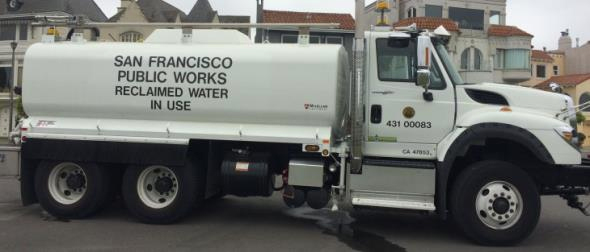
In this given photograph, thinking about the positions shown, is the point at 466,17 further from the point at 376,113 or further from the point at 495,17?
the point at 376,113

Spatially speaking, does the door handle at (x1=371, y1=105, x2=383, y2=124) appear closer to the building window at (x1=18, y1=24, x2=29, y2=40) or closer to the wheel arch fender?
the wheel arch fender

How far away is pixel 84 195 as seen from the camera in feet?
25.7

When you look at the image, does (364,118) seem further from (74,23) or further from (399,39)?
(74,23)

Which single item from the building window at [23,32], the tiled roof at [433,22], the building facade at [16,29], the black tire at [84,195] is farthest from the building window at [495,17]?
the black tire at [84,195]

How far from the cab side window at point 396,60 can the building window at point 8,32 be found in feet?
141

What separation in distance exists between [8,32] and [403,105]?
44320 millimetres

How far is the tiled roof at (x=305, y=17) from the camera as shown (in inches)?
1534

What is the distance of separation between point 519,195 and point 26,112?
717 centimetres

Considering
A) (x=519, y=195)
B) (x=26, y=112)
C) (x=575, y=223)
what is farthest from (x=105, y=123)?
(x=575, y=223)

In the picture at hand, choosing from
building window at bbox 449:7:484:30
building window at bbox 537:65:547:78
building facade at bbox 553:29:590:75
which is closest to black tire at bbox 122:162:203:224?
building window at bbox 449:7:484:30

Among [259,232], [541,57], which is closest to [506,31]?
[541,57]

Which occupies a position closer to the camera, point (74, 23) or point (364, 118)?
point (364, 118)

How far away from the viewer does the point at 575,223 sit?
855 cm

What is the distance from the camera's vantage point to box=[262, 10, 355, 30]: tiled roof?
38969mm
